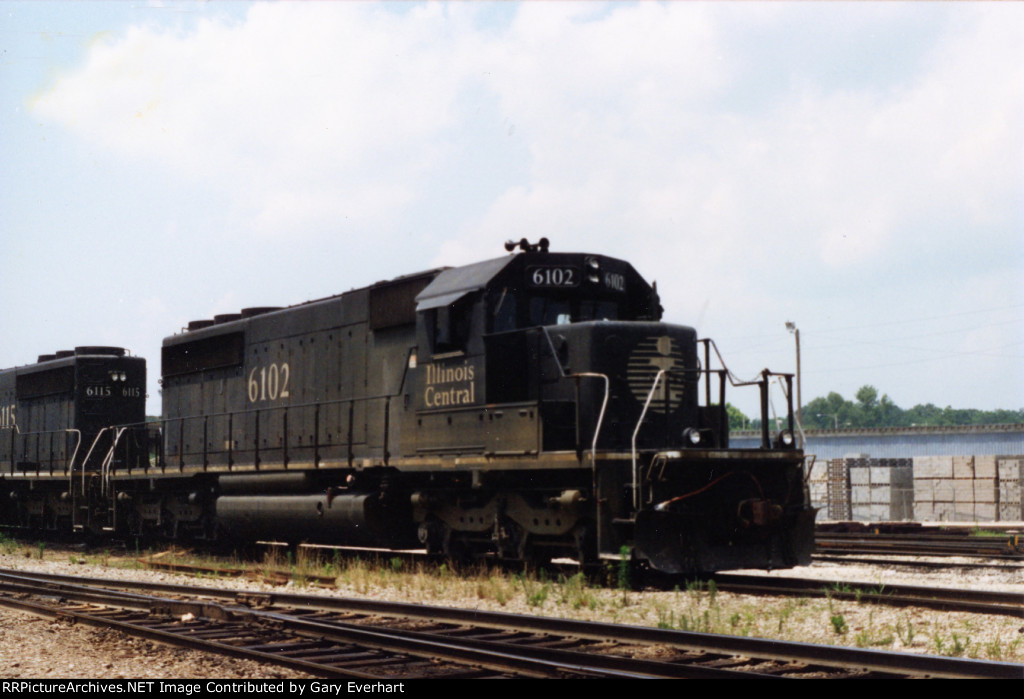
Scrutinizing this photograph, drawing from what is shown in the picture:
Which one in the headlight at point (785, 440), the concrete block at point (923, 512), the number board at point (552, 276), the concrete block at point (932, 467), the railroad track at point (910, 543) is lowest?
the concrete block at point (923, 512)

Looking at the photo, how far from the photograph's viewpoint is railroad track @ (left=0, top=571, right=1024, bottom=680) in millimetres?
6383

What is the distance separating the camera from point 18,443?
23922 millimetres

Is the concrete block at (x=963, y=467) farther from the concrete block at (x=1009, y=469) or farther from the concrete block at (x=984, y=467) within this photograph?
the concrete block at (x=1009, y=469)

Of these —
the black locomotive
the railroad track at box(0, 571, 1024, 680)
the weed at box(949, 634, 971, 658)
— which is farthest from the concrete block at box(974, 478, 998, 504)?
the railroad track at box(0, 571, 1024, 680)

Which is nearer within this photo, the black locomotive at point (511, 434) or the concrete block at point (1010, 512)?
the black locomotive at point (511, 434)

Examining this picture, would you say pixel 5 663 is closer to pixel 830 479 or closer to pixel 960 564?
pixel 960 564

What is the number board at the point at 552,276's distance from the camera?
1170cm

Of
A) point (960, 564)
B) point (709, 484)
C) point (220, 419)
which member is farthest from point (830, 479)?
point (709, 484)

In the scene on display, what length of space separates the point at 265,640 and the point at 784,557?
17.6ft

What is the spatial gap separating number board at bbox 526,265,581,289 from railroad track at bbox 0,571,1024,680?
13.2 ft

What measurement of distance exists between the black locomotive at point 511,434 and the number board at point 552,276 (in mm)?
16

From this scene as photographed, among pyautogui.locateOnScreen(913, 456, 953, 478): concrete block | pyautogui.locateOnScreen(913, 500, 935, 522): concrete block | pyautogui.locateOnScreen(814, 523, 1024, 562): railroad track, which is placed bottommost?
pyautogui.locateOnScreen(913, 500, 935, 522): concrete block

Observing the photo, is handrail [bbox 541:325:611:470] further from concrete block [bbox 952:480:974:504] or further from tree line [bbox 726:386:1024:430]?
tree line [bbox 726:386:1024:430]

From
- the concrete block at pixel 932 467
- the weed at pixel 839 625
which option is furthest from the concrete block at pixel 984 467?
the weed at pixel 839 625
